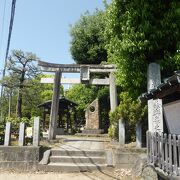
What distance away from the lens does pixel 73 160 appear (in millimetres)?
10953

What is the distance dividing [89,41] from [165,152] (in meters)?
19.5

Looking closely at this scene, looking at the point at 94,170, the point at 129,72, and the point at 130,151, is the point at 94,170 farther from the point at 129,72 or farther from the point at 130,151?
the point at 129,72

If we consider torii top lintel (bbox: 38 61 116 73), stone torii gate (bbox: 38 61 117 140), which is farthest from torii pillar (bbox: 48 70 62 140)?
torii top lintel (bbox: 38 61 116 73)

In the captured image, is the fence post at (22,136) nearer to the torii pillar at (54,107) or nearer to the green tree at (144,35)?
the torii pillar at (54,107)

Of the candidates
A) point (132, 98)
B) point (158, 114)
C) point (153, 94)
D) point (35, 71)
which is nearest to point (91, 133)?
point (35, 71)

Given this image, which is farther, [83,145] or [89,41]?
[89,41]

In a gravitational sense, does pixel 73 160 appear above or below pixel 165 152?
below

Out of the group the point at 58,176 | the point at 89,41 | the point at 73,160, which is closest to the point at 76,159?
the point at 73,160

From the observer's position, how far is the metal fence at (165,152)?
612 centimetres

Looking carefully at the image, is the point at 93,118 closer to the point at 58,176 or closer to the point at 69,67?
the point at 69,67

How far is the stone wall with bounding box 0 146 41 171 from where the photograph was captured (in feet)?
35.2

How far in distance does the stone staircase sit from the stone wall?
405mm

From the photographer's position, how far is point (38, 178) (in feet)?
31.0

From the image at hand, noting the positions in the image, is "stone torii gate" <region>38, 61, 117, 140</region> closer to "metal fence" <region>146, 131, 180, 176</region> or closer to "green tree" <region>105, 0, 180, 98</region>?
"green tree" <region>105, 0, 180, 98</region>
